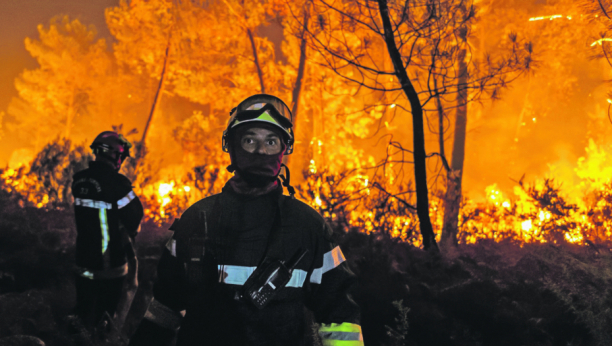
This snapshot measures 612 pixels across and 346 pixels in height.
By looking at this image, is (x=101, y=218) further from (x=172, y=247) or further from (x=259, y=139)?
(x=259, y=139)

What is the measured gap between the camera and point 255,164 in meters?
2.26

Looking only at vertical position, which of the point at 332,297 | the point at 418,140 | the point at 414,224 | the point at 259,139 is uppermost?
the point at 418,140

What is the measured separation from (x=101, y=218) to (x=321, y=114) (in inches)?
752

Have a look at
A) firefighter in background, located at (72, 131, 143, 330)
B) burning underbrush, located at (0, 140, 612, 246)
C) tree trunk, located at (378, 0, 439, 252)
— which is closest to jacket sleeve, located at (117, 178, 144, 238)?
firefighter in background, located at (72, 131, 143, 330)

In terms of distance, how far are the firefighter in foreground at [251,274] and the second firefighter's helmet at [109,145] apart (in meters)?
2.20

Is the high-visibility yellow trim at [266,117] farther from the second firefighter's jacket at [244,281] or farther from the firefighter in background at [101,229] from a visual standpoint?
the firefighter in background at [101,229]

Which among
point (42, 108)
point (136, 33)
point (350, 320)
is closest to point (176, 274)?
point (350, 320)

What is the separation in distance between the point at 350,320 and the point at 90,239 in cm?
288

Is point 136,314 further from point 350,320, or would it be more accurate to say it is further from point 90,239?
point 350,320

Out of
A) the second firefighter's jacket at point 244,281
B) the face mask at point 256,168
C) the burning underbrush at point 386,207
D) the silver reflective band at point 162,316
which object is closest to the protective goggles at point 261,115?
the face mask at point 256,168

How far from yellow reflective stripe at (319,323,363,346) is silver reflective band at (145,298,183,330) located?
0.78 meters

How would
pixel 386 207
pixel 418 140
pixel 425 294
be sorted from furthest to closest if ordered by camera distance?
pixel 386 207, pixel 418 140, pixel 425 294

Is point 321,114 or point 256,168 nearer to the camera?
point 256,168

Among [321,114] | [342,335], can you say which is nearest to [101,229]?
[342,335]
